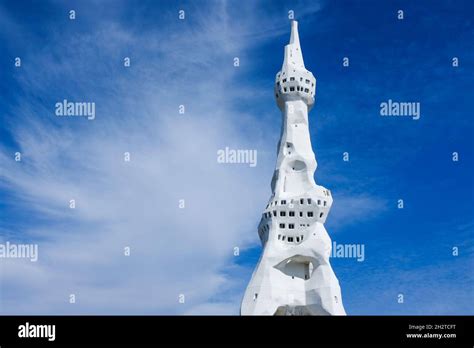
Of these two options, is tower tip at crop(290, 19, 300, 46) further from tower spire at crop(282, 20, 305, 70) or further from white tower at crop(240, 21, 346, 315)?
white tower at crop(240, 21, 346, 315)

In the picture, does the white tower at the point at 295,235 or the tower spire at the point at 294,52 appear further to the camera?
the tower spire at the point at 294,52

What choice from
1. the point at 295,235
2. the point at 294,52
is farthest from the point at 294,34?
the point at 295,235

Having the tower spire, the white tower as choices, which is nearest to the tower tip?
the tower spire

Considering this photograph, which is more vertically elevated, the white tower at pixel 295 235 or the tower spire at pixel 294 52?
the tower spire at pixel 294 52

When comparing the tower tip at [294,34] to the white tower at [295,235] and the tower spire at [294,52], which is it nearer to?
the tower spire at [294,52]

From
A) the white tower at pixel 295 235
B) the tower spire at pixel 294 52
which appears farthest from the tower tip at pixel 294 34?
the white tower at pixel 295 235

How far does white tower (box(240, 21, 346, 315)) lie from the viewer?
60.5 m

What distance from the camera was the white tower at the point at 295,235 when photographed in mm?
60469
